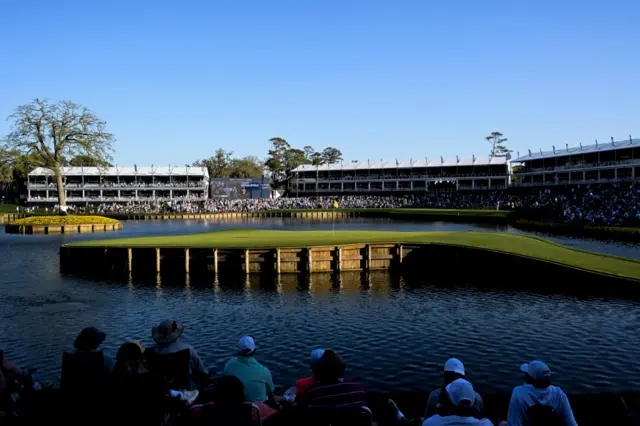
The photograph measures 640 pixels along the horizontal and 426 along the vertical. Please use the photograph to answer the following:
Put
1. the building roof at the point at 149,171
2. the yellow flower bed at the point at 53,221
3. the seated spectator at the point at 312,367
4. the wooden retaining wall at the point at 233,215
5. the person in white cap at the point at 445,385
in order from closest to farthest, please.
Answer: the person in white cap at the point at 445,385
the seated spectator at the point at 312,367
the yellow flower bed at the point at 53,221
the wooden retaining wall at the point at 233,215
the building roof at the point at 149,171

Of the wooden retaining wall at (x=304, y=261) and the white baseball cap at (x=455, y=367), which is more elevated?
the white baseball cap at (x=455, y=367)

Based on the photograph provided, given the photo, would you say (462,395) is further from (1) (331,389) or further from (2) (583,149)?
(2) (583,149)

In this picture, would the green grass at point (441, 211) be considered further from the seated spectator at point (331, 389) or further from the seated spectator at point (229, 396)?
the seated spectator at point (229, 396)

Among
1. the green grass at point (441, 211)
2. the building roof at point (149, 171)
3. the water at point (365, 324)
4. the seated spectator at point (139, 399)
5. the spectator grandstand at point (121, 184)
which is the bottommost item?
the water at point (365, 324)

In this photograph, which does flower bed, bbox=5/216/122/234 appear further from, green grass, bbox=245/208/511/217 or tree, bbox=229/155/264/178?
tree, bbox=229/155/264/178

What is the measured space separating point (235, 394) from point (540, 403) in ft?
12.5

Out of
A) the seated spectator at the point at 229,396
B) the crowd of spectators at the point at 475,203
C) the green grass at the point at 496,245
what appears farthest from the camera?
the crowd of spectators at the point at 475,203

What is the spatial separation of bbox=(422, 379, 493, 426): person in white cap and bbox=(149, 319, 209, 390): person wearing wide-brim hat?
4.73 metres

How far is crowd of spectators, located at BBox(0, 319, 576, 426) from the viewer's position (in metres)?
6.80

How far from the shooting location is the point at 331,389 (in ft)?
23.2

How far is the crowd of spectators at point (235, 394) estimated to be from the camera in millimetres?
6805

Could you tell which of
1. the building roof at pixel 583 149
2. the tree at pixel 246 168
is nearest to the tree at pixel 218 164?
the tree at pixel 246 168

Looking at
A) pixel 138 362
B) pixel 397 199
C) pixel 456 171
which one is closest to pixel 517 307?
pixel 138 362

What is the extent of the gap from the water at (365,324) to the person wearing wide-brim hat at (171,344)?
263 inches
